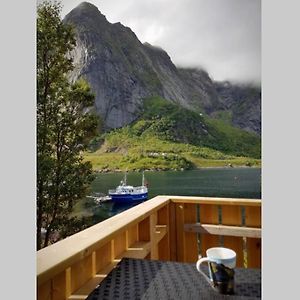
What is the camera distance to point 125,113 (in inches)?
165

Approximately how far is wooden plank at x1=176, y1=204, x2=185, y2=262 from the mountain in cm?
147

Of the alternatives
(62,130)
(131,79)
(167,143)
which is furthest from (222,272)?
(131,79)

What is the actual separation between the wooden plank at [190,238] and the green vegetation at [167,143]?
1.59m

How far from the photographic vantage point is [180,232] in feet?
4.27

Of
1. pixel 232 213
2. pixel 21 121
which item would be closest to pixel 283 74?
pixel 21 121

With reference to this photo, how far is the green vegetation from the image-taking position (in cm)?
327

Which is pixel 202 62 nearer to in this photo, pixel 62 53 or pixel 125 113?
pixel 125 113

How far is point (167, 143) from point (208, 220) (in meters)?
2.85

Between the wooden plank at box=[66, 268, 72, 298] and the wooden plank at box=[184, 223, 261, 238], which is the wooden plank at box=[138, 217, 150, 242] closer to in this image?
the wooden plank at box=[184, 223, 261, 238]

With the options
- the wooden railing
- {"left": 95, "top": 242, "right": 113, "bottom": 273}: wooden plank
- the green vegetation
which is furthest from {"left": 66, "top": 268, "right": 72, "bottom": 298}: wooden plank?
the green vegetation

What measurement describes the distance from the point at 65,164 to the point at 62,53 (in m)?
1.39

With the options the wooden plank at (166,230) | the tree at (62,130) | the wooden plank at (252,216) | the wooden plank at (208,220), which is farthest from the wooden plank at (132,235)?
the tree at (62,130)

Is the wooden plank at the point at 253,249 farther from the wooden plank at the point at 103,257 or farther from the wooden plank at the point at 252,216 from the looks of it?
the wooden plank at the point at 103,257

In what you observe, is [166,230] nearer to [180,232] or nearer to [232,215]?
A: [180,232]
